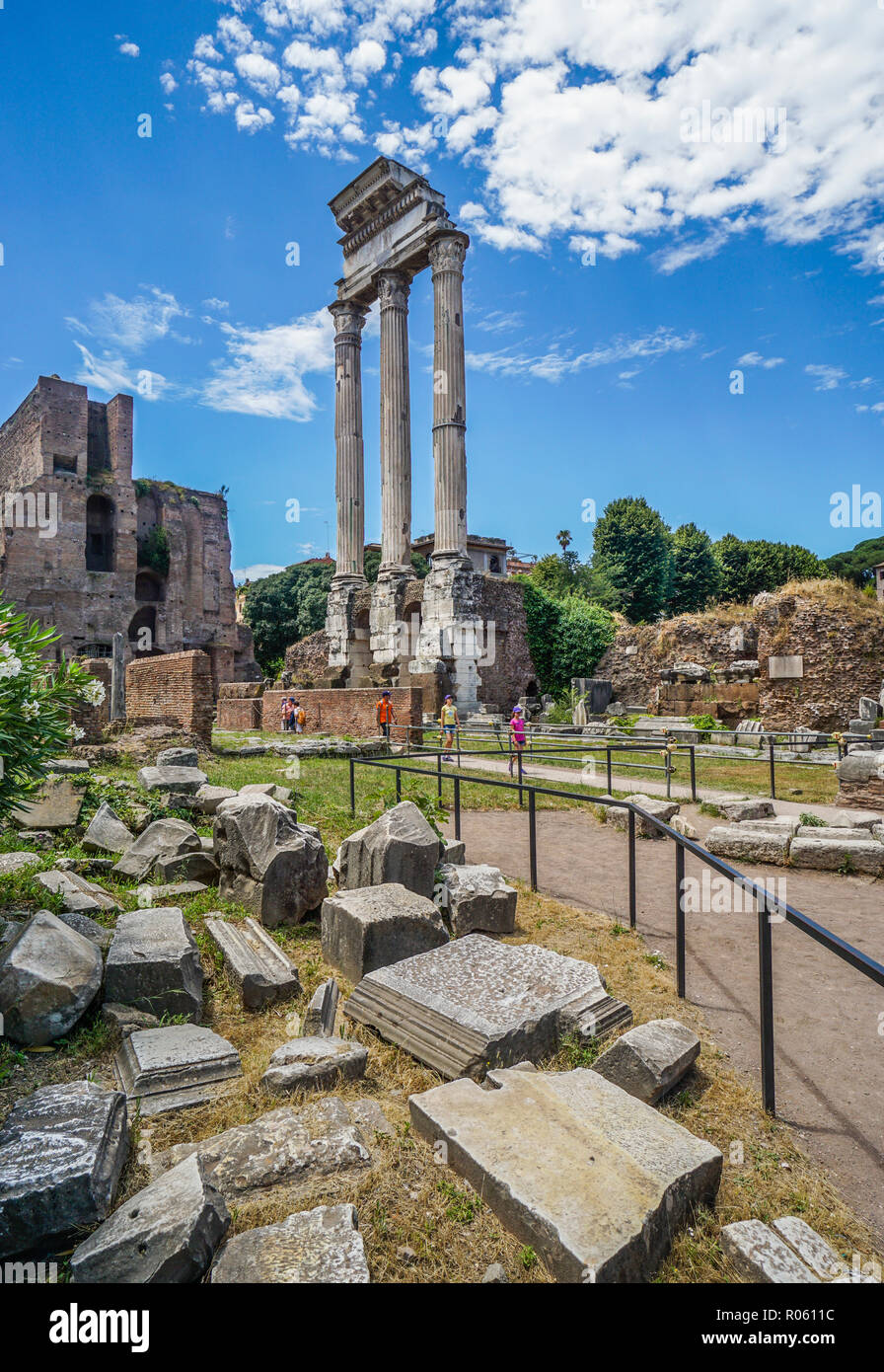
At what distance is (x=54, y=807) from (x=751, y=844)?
22.5 feet

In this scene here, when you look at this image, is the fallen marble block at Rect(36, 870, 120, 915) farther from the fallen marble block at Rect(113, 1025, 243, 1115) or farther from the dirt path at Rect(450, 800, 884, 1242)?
the dirt path at Rect(450, 800, 884, 1242)

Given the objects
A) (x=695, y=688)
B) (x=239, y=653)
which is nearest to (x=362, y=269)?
(x=695, y=688)

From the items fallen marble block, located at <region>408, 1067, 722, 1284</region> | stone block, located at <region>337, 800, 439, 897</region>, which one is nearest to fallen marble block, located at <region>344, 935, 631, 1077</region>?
fallen marble block, located at <region>408, 1067, 722, 1284</region>

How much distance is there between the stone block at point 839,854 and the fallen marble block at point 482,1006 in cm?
393

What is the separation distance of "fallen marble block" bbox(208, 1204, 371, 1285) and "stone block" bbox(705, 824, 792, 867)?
19.6 feet

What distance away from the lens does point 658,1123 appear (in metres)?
2.54

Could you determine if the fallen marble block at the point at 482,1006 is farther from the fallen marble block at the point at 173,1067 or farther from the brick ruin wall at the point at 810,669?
the brick ruin wall at the point at 810,669

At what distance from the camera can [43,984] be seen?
3.26 m

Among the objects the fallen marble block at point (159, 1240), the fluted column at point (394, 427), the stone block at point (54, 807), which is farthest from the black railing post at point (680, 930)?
the fluted column at point (394, 427)

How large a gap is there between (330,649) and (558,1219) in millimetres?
25505

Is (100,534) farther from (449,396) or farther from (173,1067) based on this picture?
(173,1067)

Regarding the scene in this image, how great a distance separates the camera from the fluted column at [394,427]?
85.4 ft

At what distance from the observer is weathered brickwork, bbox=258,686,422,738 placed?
17.0m

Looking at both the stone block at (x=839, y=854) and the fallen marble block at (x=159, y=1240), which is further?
the stone block at (x=839, y=854)
